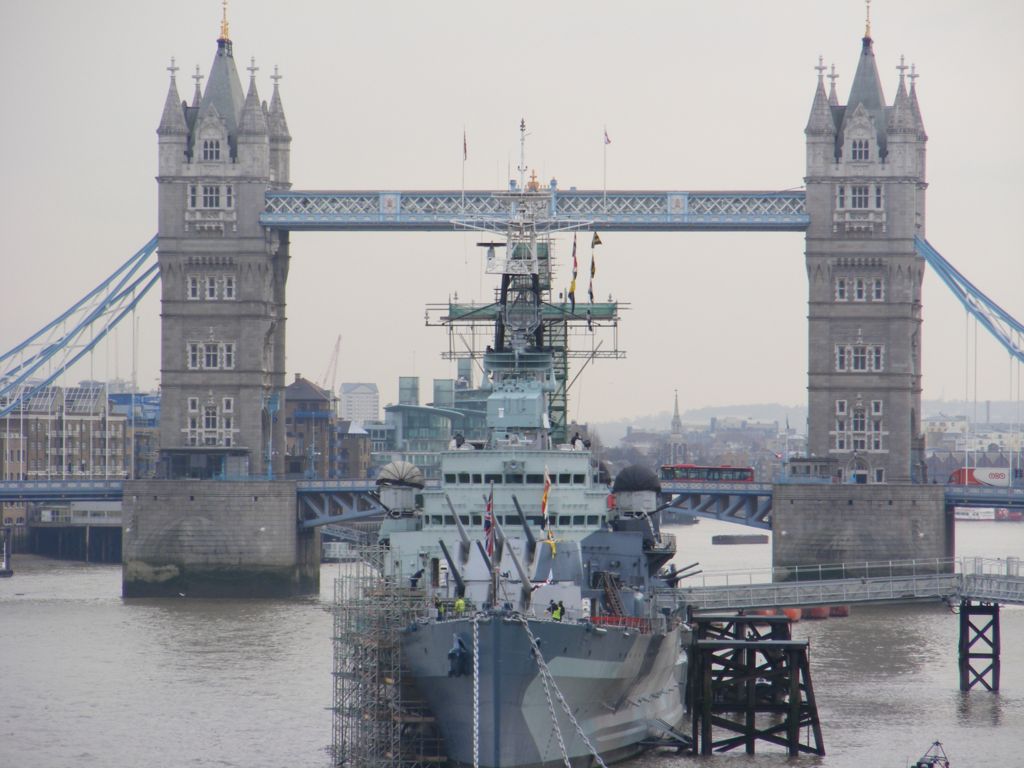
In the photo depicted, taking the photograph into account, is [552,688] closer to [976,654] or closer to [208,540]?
[976,654]

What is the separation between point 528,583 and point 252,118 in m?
63.7

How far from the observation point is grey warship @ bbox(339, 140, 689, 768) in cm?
5428

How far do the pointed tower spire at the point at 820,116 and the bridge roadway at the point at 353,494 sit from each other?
61.4 ft

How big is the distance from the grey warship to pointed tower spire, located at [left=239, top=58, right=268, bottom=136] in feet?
143

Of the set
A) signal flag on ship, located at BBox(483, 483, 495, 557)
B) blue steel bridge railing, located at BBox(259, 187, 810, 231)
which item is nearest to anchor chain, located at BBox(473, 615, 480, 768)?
signal flag on ship, located at BBox(483, 483, 495, 557)

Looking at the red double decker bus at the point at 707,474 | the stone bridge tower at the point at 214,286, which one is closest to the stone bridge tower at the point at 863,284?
the red double decker bus at the point at 707,474

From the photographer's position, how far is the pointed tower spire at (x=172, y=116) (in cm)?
11519

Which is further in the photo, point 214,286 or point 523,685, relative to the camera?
Result: point 214,286

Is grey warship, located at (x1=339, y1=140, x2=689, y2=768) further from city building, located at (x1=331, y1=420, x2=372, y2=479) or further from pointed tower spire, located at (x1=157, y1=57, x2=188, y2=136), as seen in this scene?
city building, located at (x1=331, y1=420, x2=372, y2=479)

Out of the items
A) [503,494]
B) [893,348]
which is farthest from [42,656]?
[893,348]

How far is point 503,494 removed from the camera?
62.9 m

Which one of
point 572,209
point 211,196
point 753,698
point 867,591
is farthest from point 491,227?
point 753,698

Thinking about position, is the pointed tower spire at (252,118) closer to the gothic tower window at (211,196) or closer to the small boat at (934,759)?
the gothic tower window at (211,196)

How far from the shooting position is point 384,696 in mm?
57375
